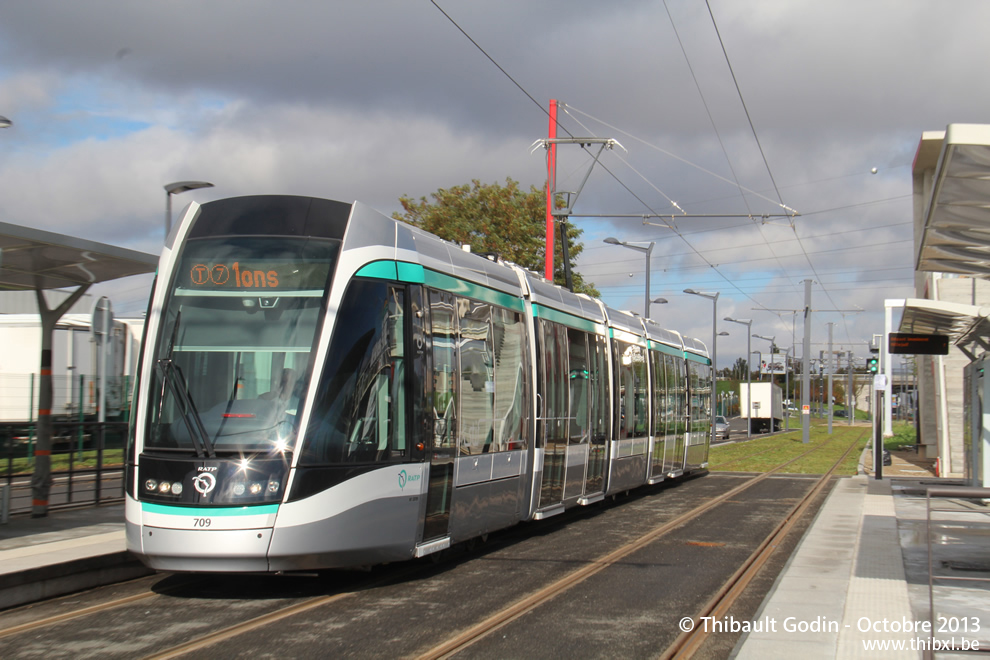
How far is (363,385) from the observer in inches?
325

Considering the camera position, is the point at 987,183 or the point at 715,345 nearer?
the point at 987,183

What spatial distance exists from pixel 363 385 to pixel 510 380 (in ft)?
10.4

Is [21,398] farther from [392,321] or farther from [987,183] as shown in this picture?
[987,183]

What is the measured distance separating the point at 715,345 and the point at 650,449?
4118 cm

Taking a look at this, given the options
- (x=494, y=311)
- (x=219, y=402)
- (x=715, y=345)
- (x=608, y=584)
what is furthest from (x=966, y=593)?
(x=715, y=345)

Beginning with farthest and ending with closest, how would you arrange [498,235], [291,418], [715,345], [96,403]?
[715,345] → [498,235] → [96,403] → [291,418]

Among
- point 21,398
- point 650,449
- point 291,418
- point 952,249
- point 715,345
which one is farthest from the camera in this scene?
point 715,345

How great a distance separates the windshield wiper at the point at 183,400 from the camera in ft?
25.6

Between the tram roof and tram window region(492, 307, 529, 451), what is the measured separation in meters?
4.32

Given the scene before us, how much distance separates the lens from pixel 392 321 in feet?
28.5

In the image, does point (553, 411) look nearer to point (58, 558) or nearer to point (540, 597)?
point (540, 597)

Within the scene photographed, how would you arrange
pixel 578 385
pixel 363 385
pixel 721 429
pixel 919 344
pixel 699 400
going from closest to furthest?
1. pixel 363 385
2. pixel 578 385
3. pixel 919 344
4. pixel 699 400
5. pixel 721 429

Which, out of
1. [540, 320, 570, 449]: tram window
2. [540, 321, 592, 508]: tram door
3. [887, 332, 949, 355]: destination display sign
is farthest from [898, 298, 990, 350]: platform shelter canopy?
[540, 320, 570, 449]: tram window

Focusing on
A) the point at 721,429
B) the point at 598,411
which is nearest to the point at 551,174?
the point at 598,411
